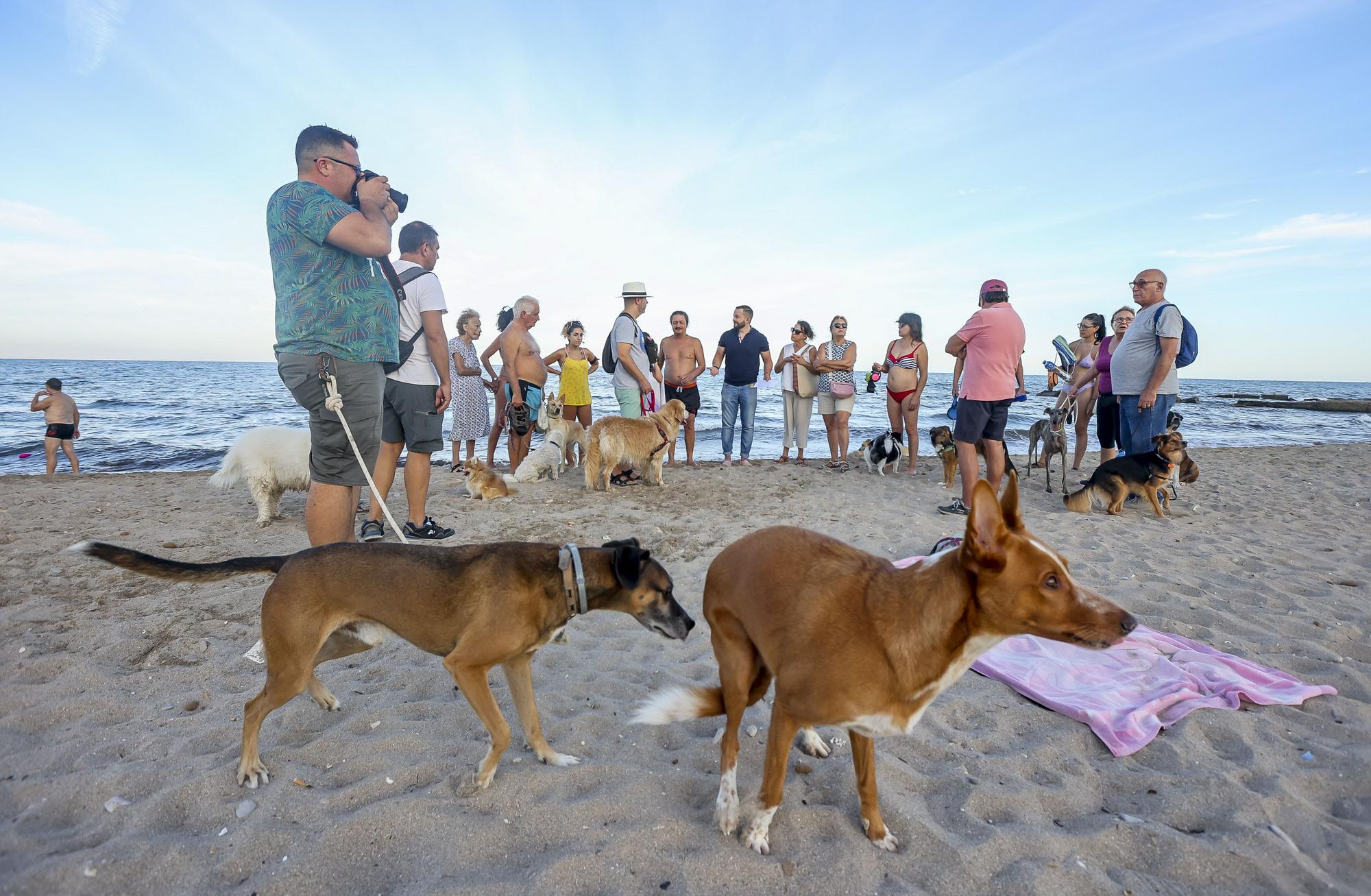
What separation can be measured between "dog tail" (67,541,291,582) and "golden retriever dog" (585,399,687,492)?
606 cm

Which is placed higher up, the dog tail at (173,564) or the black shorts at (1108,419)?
the black shorts at (1108,419)

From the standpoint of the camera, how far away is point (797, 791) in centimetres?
264

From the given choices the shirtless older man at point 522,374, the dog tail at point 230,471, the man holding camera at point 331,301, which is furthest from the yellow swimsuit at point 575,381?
the man holding camera at point 331,301

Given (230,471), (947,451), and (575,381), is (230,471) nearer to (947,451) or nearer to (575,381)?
(575,381)

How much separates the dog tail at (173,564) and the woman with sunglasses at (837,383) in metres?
9.27

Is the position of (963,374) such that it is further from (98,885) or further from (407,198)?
(98,885)

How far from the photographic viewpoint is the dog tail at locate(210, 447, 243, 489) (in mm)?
7195

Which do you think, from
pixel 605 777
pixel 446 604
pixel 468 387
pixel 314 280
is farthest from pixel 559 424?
pixel 605 777

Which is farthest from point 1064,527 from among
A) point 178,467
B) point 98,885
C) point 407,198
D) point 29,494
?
point 178,467

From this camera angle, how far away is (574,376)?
32.9ft

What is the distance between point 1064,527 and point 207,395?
37.2 metres

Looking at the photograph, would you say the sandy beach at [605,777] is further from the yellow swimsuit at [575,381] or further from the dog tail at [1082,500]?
the yellow swimsuit at [575,381]

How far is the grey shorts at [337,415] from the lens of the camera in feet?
11.9

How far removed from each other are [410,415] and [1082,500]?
7.80m
